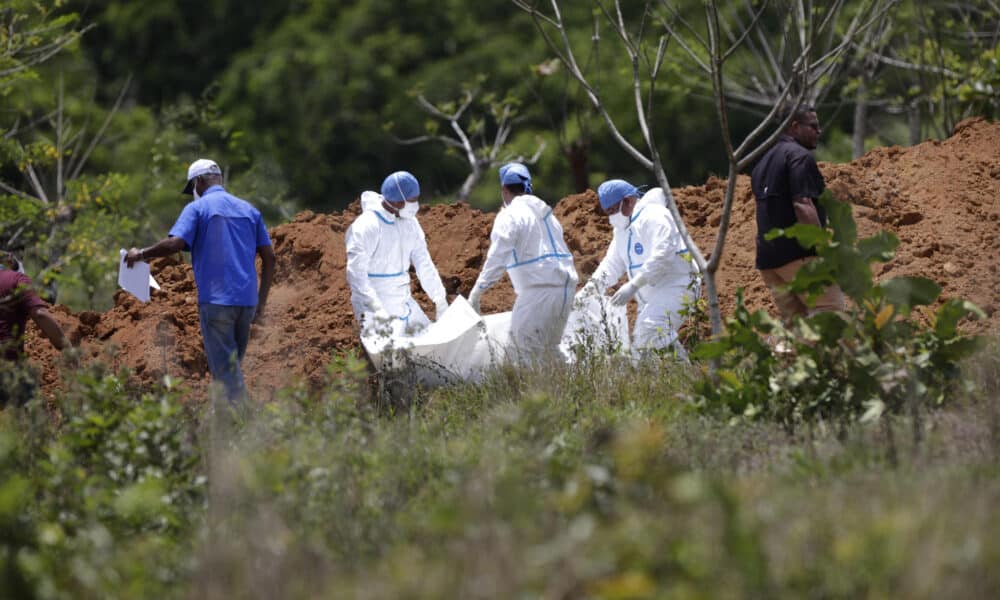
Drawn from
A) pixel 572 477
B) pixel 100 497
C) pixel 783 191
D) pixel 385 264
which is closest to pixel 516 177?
pixel 385 264

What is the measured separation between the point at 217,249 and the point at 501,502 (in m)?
4.54

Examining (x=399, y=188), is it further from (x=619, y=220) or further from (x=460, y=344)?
(x=619, y=220)

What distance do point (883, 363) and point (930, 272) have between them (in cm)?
417

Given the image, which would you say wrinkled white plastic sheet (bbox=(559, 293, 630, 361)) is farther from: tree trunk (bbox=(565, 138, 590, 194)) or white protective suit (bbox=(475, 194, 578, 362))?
tree trunk (bbox=(565, 138, 590, 194))

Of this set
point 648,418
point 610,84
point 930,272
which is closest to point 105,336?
point 648,418

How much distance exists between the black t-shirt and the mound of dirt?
216 centimetres

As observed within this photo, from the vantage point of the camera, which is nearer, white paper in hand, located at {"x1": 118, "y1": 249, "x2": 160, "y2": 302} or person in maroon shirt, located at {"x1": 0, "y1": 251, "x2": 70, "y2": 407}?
person in maroon shirt, located at {"x1": 0, "y1": 251, "x2": 70, "y2": 407}

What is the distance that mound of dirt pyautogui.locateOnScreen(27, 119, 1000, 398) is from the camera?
952 centimetres

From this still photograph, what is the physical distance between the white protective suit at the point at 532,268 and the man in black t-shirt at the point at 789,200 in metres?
1.56

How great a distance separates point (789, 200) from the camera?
7.10m

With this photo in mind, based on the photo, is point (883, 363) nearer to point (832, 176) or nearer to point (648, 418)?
point (648, 418)

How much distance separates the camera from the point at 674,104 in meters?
20.4

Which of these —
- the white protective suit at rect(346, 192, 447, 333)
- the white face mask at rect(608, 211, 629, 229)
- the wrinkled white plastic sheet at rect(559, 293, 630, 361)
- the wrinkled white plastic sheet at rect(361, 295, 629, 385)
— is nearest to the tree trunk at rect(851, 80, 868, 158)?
the white face mask at rect(608, 211, 629, 229)

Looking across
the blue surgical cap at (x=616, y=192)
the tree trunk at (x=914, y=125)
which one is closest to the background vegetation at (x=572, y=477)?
the blue surgical cap at (x=616, y=192)
